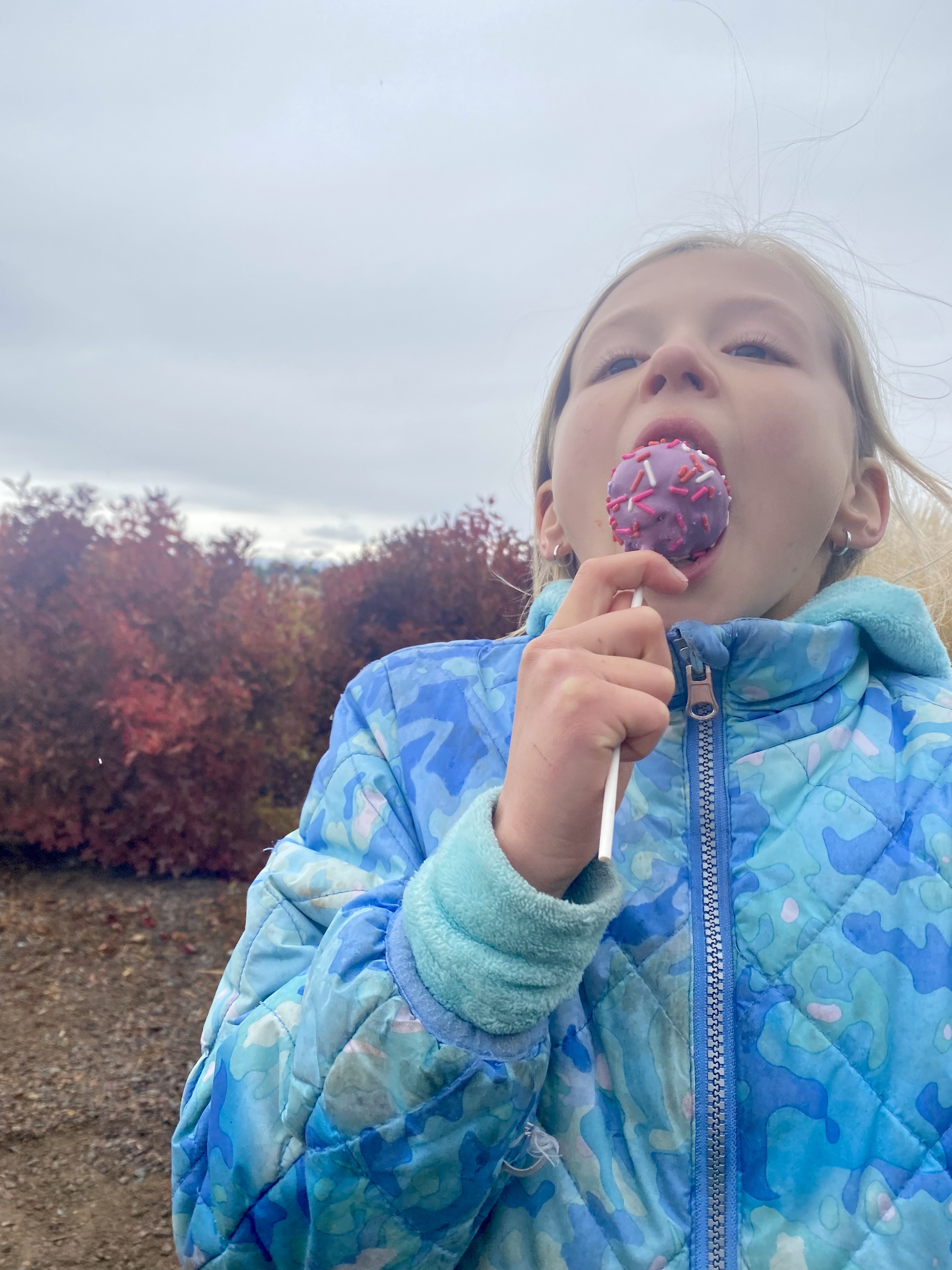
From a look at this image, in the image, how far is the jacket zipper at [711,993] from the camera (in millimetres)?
1292

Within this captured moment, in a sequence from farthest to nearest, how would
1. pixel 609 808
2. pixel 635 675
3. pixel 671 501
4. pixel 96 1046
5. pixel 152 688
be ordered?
pixel 152 688 → pixel 96 1046 → pixel 671 501 → pixel 635 675 → pixel 609 808

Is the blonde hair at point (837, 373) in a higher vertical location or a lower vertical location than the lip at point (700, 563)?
higher

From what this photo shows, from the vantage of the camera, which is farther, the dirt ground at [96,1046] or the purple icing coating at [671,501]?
the dirt ground at [96,1046]

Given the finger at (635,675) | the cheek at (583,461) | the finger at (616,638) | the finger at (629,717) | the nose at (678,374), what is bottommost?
the finger at (629,717)

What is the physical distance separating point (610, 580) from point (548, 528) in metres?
0.67

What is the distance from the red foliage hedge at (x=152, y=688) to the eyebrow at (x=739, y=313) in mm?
2658

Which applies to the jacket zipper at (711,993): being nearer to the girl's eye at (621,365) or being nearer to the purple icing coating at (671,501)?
the purple icing coating at (671,501)

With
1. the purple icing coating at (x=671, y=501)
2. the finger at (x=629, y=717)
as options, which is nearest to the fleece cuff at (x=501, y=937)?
the finger at (x=629, y=717)

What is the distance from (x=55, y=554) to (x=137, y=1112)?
2.95m

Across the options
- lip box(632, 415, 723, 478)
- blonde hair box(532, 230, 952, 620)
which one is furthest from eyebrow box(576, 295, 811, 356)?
lip box(632, 415, 723, 478)

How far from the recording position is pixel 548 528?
6.70 ft

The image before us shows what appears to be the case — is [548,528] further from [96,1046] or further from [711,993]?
[96,1046]

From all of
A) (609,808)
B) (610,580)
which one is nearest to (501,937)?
(609,808)

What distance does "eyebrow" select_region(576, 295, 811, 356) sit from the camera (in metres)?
1.79
